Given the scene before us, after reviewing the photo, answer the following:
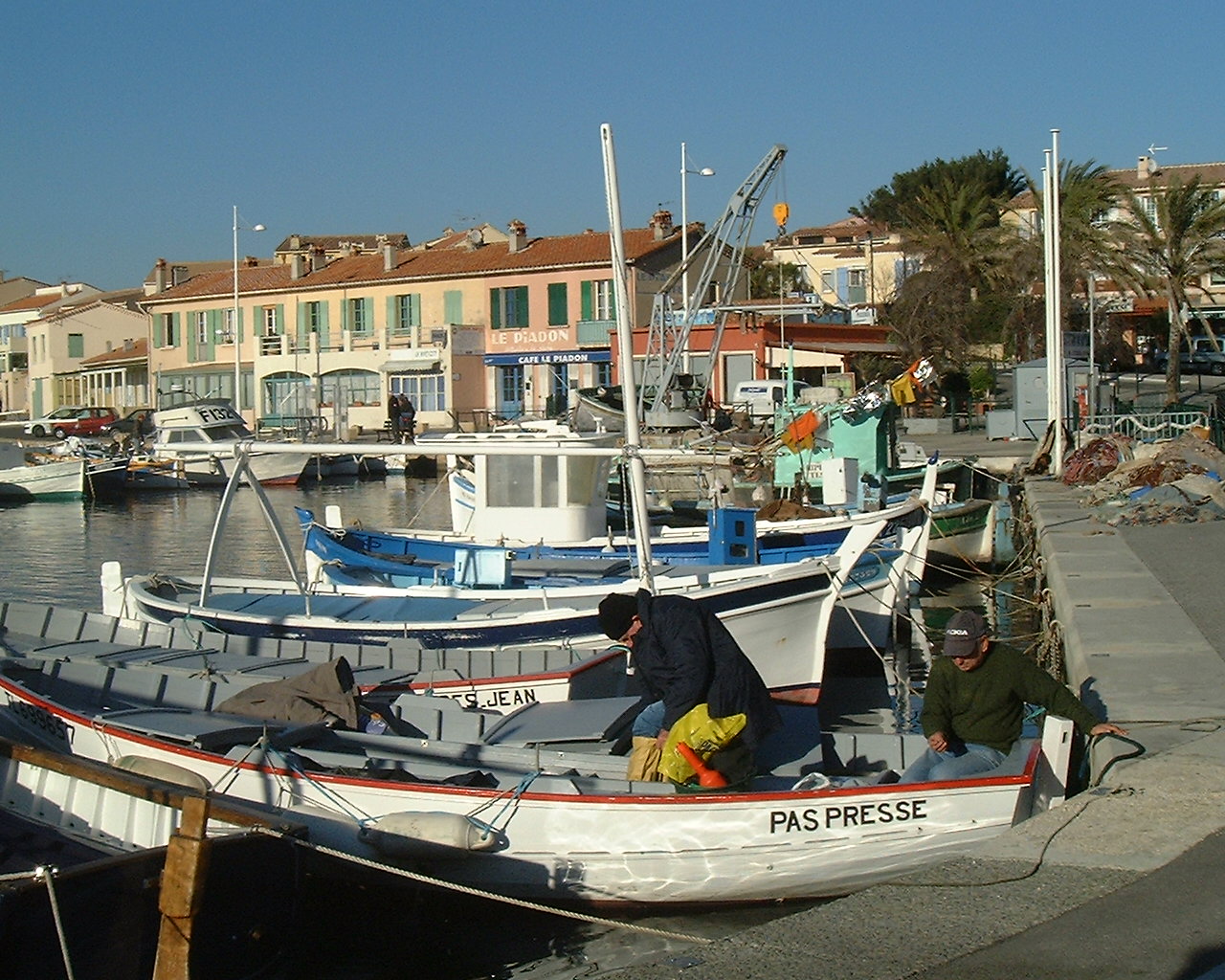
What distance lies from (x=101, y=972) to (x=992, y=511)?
1999cm

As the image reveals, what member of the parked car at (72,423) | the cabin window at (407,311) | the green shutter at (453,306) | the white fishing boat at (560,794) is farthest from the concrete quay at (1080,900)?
the parked car at (72,423)

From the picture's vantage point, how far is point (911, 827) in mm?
7734

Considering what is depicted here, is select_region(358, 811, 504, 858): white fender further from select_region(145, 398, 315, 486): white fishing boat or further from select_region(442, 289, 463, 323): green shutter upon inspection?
select_region(442, 289, 463, 323): green shutter

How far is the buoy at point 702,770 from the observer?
27.1 feet

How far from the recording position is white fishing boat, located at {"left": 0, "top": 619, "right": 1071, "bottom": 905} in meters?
7.80

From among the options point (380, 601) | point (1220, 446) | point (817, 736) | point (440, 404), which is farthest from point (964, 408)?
point (817, 736)

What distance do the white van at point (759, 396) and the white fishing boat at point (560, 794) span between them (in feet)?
114

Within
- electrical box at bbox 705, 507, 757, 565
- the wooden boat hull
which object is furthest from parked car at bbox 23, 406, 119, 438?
the wooden boat hull

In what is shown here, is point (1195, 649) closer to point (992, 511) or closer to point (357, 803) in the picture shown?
point (357, 803)

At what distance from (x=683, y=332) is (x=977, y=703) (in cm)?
3508

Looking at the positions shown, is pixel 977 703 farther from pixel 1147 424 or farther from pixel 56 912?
pixel 1147 424

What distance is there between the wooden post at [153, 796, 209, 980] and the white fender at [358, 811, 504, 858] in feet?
5.96

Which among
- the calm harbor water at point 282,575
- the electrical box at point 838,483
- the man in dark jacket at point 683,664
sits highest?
the electrical box at point 838,483

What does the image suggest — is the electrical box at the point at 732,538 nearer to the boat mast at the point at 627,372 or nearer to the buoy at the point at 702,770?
the boat mast at the point at 627,372
